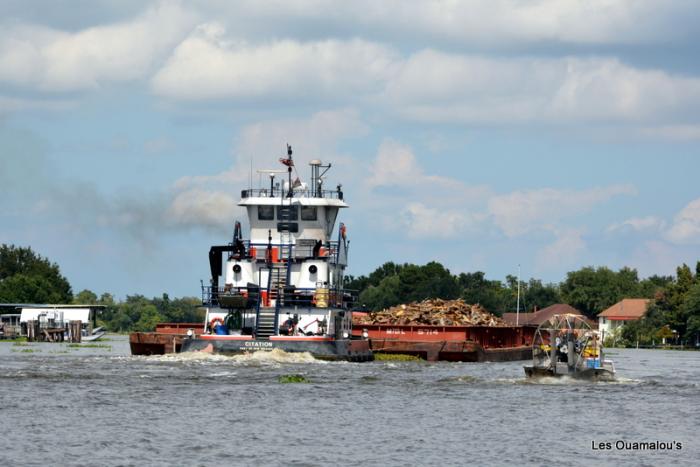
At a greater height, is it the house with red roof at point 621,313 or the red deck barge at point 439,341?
the house with red roof at point 621,313

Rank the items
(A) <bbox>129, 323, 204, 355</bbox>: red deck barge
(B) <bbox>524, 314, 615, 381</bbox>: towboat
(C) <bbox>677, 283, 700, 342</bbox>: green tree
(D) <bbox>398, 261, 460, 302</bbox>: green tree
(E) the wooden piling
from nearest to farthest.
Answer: (B) <bbox>524, 314, 615, 381</bbox>: towboat
(A) <bbox>129, 323, 204, 355</bbox>: red deck barge
(E) the wooden piling
(C) <bbox>677, 283, 700, 342</bbox>: green tree
(D) <bbox>398, 261, 460, 302</bbox>: green tree

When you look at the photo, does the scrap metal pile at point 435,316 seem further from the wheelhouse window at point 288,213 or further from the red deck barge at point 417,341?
the wheelhouse window at point 288,213

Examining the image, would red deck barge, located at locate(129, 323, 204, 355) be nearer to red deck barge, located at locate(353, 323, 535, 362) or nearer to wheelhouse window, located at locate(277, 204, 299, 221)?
wheelhouse window, located at locate(277, 204, 299, 221)

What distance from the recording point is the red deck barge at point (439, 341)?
7075 centimetres

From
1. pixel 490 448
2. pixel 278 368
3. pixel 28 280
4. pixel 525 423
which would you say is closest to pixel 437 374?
pixel 278 368

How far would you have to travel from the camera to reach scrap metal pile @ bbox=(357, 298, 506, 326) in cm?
8369

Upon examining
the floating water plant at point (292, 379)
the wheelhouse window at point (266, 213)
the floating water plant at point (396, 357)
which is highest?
the wheelhouse window at point (266, 213)

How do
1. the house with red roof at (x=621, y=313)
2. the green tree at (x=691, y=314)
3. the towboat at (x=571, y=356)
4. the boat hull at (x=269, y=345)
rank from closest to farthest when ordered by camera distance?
the towboat at (x=571, y=356) < the boat hull at (x=269, y=345) < the green tree at (x=691, y=314) < the house with red roof at (x=621, y=313)

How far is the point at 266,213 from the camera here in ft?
227

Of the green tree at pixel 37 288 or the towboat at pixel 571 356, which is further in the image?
the green tree at pixel 37 288

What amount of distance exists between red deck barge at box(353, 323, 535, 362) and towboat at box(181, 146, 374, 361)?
2454mm

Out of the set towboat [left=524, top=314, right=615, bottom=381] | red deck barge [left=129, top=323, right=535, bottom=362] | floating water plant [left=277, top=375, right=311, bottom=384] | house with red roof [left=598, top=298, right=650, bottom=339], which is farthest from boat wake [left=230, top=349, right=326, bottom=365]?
house with red roof [left=598, top=298, right=650, bottom=339]

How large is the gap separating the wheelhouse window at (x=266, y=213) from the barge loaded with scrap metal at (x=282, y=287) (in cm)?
5

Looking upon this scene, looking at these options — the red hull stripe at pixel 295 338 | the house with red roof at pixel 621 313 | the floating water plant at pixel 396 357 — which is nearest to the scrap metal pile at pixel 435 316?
the floating water plant at pixel 396 357
